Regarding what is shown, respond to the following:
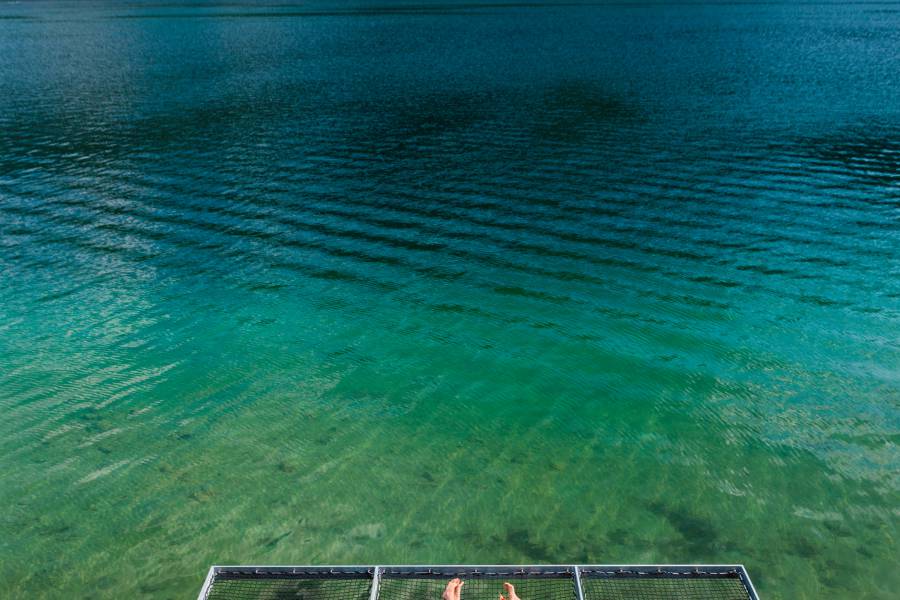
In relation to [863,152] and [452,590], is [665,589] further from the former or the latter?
[863,152]

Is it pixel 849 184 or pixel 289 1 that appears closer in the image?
pixel 849 184

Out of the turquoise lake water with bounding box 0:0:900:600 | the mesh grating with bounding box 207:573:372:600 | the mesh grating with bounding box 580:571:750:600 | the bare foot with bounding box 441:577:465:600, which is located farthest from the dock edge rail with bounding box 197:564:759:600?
the turquoise lake water with bounding box 0:0:900:600

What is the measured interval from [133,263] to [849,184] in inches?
1376

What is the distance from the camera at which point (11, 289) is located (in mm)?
24266

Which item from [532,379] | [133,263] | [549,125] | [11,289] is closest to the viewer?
[532,379]

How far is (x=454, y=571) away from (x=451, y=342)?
1106cm

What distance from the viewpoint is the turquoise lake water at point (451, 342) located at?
1406 cm

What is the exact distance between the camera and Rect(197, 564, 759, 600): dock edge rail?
10406 millimetres

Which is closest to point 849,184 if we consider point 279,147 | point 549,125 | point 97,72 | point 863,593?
point 549,125

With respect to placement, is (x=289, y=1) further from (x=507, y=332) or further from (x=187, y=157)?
(x=507, y=332)

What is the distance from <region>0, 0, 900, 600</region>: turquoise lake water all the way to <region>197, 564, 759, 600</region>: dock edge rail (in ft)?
8.96

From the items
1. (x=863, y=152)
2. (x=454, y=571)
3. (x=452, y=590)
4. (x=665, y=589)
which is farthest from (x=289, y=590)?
(x=863, y=152)

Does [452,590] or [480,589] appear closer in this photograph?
[452,590]

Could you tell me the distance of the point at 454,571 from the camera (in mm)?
10812
